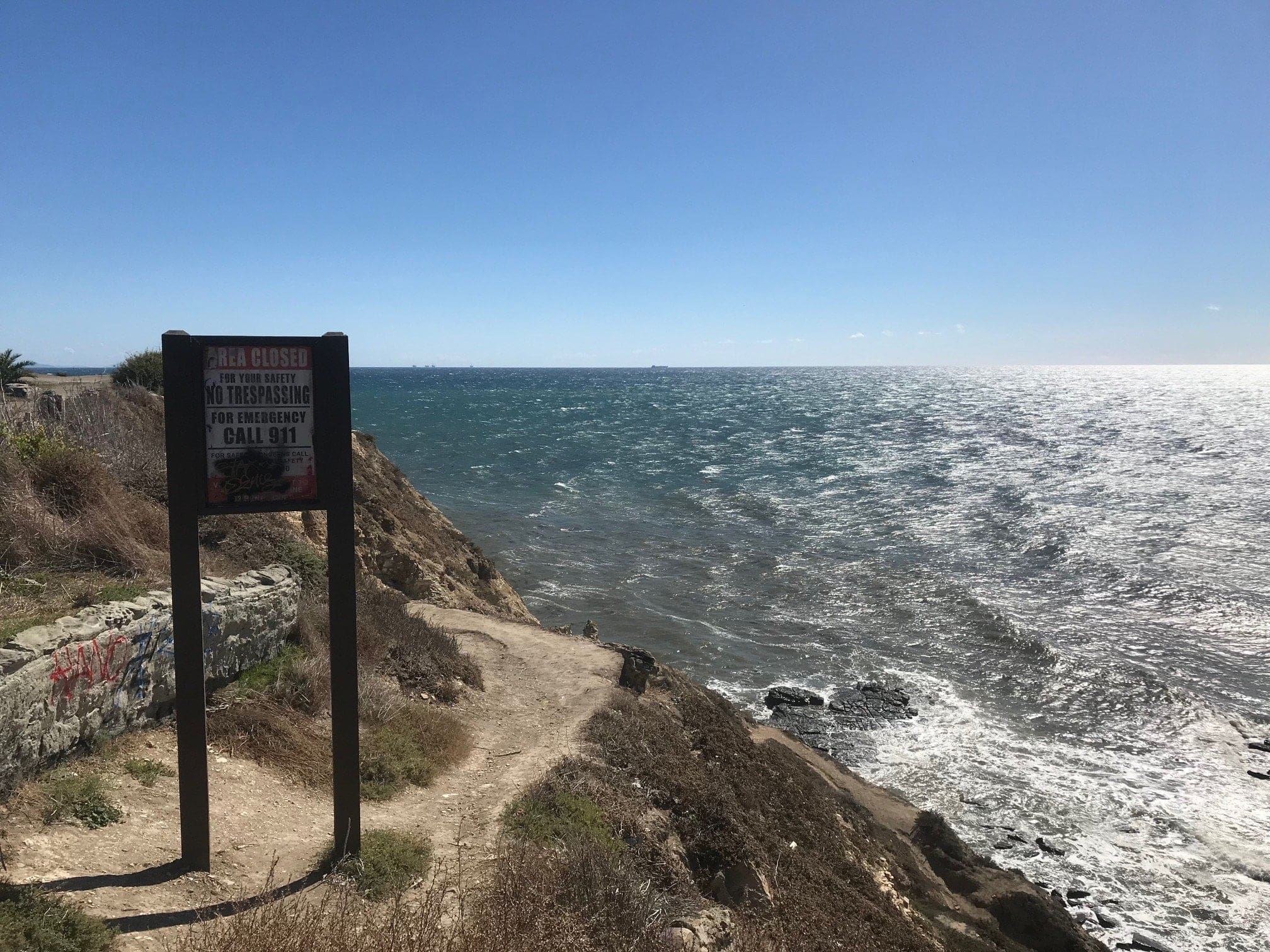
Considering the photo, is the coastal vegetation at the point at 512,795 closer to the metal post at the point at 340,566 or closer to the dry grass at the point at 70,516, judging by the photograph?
the dry grass at the point at 70,516

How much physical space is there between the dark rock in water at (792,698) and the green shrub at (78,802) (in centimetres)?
1454

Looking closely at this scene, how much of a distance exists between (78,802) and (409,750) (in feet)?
10.5

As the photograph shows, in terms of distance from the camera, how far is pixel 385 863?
6430 mm

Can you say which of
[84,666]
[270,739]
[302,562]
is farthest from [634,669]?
[84,666]

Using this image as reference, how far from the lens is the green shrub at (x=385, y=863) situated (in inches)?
242

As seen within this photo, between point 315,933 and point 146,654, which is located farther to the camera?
point 146,654

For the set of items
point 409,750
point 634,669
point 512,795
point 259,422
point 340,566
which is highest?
point 259,422

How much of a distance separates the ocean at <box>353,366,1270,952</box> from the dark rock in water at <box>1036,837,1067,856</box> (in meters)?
0.20

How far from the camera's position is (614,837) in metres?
7.71

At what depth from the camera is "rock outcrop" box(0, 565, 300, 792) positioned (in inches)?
233

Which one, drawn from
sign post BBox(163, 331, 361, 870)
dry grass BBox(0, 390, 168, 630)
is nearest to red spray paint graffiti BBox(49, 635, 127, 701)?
dry grass BBox(0, 390, 168, 630)

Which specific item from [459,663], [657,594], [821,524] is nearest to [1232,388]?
[821,524]

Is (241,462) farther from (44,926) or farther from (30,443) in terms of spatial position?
(30,443)

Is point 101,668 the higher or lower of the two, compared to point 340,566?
lower
